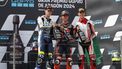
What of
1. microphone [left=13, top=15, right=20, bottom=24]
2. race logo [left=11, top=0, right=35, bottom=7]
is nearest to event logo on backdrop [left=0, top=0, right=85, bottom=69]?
race logo [left=11, top=0, right=35, bottom=7]

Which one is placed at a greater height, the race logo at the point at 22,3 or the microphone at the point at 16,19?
the race logo at the point at 22,3

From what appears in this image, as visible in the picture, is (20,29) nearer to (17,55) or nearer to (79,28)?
(17,55)

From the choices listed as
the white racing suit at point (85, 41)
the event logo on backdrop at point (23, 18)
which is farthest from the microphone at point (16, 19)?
the white racing suit at point (85, 41)

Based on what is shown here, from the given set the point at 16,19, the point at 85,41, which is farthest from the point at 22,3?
the point at 85,41

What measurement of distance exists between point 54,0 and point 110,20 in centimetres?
137

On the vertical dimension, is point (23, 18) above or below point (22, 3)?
below

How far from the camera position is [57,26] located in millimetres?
8953

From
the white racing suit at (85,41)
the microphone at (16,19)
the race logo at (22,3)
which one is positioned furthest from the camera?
the race logo at (22,3)

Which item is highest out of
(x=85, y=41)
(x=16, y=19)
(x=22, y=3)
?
(x=22, y=3)

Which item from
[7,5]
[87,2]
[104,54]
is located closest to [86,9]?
[87,2]

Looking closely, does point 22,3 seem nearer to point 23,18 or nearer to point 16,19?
point 23,18

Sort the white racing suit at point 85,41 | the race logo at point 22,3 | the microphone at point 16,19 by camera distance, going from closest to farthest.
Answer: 1. the white racing suit at point 85,41
2. the microphone at point 16,19
3. the race logo at point 22,3

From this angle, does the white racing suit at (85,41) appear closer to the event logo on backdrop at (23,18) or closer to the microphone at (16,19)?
the event logo on backdrop at (23,18)

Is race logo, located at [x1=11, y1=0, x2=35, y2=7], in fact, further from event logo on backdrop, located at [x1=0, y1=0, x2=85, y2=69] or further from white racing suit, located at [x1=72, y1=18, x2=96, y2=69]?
white racing suit, located at [x1=72, y1=18, x2=96, y2=69]
